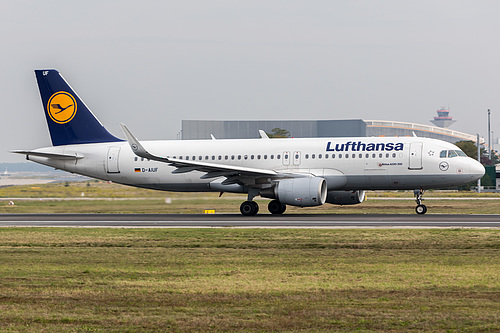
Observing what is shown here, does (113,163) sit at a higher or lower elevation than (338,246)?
higher

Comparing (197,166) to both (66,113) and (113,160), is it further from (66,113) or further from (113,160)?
(66,113)

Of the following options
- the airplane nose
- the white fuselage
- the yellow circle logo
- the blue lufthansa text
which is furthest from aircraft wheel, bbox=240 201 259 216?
the yellow circle logo

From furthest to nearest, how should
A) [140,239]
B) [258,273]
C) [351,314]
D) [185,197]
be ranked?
[185,197] < [140,239] < [258,273] < [351,314]

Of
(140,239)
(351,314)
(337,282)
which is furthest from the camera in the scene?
(140,239)

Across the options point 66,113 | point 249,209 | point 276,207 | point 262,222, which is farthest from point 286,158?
point 66,113

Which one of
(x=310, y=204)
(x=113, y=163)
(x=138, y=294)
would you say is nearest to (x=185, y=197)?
(x=113, y=163)

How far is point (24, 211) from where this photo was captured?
3994cm

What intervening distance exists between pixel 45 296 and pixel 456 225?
59.9 feet

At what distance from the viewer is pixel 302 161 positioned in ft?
114

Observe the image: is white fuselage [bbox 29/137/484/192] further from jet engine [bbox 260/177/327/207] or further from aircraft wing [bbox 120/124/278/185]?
jet engine [bbox 260/177/327/207]

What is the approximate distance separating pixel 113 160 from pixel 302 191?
11503mm

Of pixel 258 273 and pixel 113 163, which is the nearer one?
pixel 258 273

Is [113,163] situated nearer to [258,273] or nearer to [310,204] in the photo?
[310,204]

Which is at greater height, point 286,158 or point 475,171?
point 286,158
